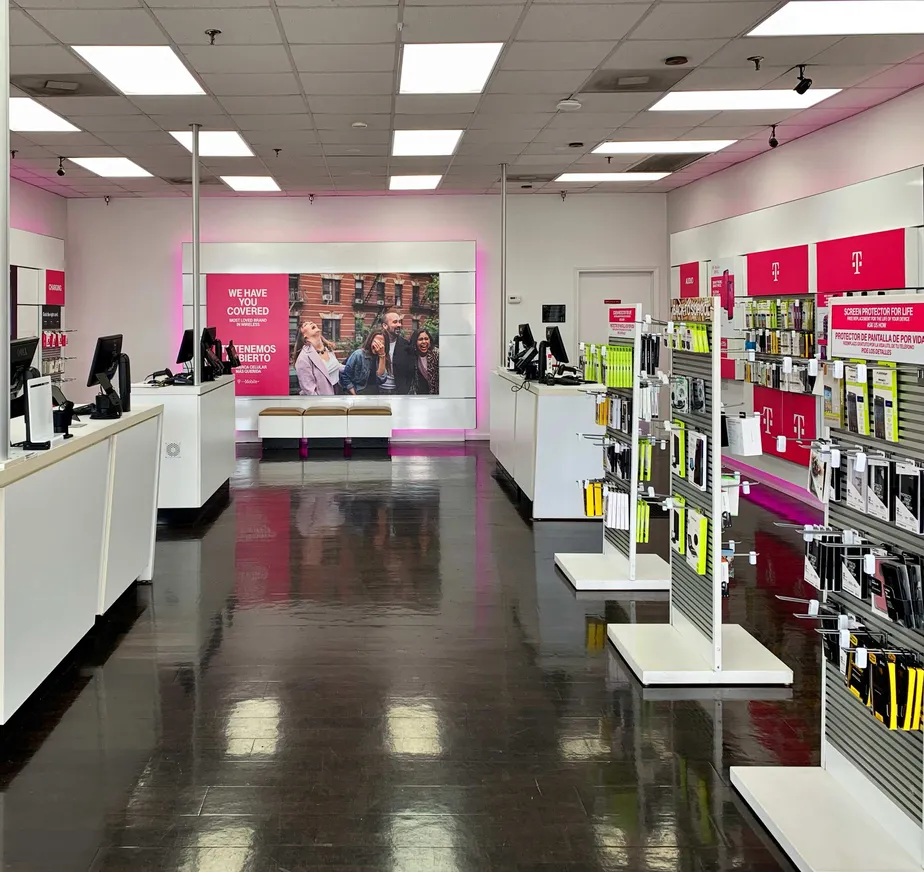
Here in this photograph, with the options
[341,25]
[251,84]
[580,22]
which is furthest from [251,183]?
[580,22]

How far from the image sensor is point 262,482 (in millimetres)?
10094

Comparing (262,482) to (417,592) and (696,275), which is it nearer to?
(417,592)

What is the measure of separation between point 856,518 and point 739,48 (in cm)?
427

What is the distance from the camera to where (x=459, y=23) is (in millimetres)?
5742

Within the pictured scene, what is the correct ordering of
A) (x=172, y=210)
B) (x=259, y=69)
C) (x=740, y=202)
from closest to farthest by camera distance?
Result: (x=259, y=69)
(x=740, y=202)
(x=172, y=210)

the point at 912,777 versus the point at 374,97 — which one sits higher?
the point at 374,97

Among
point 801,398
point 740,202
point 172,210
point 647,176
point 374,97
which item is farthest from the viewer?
point 172,210

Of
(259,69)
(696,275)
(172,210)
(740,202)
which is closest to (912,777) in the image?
(259,69)

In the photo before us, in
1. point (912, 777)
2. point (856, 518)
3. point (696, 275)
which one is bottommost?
point (912, 777)

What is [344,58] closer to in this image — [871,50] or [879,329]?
[871,50]

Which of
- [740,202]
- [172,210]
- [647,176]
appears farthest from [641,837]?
[172,210]

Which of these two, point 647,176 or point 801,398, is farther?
point 647,176

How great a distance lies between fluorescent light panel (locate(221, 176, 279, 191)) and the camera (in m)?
11.7

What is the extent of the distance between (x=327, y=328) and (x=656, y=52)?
7.95 metres
